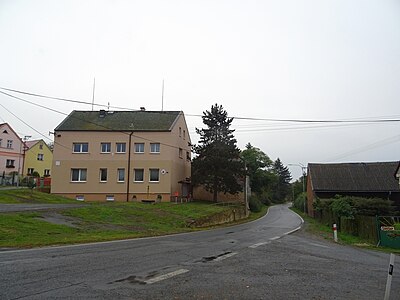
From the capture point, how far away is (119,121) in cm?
4303

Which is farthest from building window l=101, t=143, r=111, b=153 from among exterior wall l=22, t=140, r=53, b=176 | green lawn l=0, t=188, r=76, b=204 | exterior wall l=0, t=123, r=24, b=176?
exterior wall l=22, t=140, r=53, b=176

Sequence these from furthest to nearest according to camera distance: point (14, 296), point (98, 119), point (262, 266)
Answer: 1. point (98, 119)
2. point (262, 266)
3. point (14, 296)

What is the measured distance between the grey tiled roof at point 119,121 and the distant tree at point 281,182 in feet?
293

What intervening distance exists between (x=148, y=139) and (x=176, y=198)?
23.7 ft

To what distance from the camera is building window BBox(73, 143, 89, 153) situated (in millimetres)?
40781

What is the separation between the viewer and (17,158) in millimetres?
64625

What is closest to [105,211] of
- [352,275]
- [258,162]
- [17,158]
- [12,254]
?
[12,254]

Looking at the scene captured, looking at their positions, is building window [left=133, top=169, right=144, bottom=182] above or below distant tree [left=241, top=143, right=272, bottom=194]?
below

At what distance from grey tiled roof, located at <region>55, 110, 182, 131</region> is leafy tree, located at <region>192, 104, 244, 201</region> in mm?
5065

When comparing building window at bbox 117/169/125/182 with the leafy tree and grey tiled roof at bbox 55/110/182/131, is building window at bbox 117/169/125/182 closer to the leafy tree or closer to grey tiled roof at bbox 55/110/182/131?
grey tiled roof at bbox 55/110/182/131

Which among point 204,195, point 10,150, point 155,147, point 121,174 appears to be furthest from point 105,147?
point 10,150

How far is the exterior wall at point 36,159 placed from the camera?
6917 cm

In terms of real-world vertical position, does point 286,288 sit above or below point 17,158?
below

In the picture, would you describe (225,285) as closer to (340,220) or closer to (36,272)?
(36,272)
